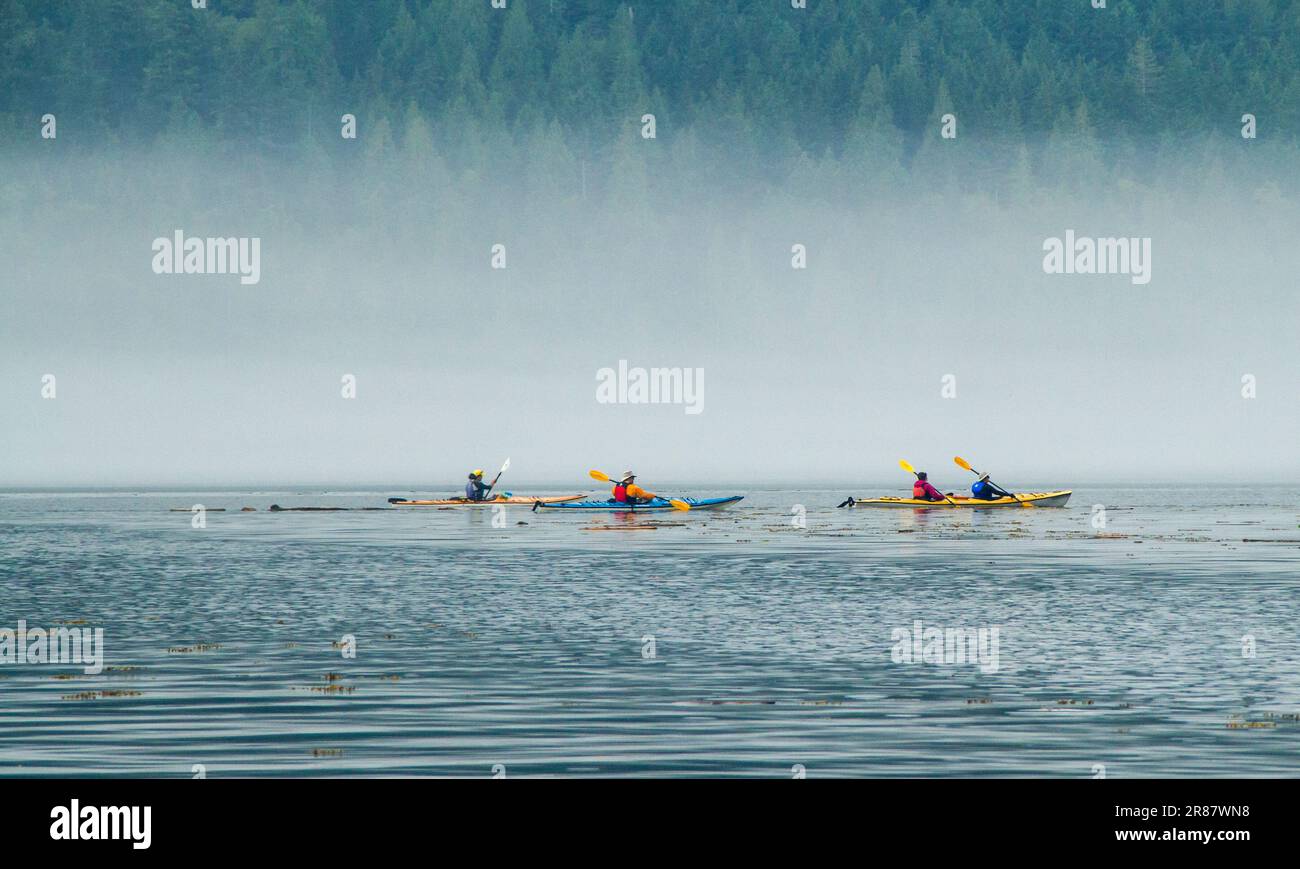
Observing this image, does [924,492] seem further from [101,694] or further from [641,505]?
[101,694]

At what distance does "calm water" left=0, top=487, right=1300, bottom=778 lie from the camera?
19.6 m

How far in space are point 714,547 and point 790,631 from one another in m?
33.0

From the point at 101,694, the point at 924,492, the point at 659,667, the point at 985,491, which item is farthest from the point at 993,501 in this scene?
the point at 101,694

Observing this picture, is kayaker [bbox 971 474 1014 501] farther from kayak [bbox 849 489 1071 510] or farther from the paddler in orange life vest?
the paddler in orange life vest

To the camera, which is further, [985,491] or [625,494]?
[985,491]

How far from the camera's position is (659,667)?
27797 mm

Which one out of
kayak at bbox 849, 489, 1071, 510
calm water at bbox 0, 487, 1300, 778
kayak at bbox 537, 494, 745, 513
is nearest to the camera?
calm water at bbox 0, 487, 1300, 778

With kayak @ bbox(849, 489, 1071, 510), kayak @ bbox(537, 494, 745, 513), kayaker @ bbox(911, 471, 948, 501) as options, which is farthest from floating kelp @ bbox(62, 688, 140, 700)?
kayaker @ bbox(911, 471, 948, 501)

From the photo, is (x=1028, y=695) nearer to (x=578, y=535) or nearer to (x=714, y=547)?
(x=714, y=547)

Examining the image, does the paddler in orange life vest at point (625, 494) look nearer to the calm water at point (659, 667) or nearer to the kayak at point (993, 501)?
the kayak at point (993, 501)

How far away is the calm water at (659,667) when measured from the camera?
19.6 meters

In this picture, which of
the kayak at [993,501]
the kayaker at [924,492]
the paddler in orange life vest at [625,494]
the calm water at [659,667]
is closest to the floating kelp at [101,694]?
the calm water at [659,667]
